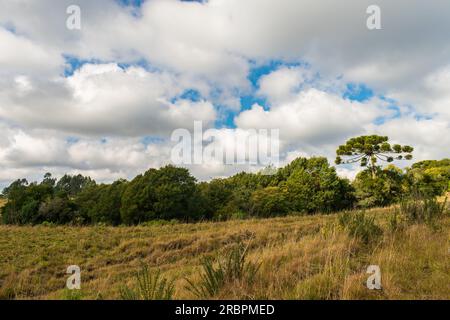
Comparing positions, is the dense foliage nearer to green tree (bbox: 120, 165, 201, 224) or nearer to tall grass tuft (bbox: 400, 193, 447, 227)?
green tree (bbox: 120, 165, 201, 224)

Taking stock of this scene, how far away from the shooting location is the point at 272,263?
5066mm

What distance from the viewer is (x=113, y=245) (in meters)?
12.8

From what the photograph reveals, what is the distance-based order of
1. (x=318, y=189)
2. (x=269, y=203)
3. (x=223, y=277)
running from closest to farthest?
1. (x=223, y=277)
2. (x=269, y=203)
3. (x=318, y=189)

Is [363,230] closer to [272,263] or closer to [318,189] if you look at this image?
[272,263]

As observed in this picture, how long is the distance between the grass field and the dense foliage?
13.8m

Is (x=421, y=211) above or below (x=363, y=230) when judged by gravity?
above

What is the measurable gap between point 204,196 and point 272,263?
87.7ft

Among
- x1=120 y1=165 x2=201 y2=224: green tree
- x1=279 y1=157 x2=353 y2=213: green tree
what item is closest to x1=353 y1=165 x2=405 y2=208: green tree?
x1=279 y1=157 x2=353 y2=213: green tree

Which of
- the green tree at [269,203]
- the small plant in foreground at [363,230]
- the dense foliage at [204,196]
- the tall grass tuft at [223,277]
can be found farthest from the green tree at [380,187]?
the tall grass tuft at [223,277]

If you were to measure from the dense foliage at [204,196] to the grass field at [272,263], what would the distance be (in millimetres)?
13762

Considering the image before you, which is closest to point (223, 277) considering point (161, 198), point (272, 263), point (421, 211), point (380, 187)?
point (272, 263)
